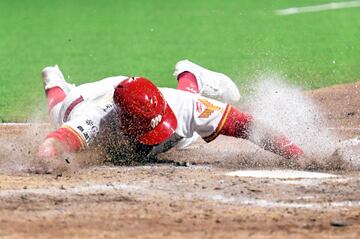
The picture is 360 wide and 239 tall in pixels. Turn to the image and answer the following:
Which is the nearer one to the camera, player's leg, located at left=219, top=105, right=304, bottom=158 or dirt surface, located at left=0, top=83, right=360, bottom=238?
dirt surface, located at left=0, top=83, right=360, bottom=238

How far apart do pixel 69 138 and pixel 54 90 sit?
165 cm

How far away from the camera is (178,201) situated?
618 centimetres

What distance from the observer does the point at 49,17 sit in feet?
69.7

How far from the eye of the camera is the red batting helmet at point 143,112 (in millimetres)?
7297

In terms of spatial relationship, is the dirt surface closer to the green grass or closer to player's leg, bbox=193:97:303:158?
player's leg, bbox=193:97:303:158

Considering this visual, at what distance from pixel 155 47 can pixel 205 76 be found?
7749 millimetres

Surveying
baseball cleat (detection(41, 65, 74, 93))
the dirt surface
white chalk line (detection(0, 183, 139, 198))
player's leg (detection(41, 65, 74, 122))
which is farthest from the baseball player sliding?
baseball cleat (detection(41, 65, 74, 93))

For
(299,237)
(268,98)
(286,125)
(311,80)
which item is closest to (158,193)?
(299,237)

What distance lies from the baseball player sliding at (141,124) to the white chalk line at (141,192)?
2.37 feet

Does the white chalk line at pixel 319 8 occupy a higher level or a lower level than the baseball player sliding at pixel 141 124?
higher

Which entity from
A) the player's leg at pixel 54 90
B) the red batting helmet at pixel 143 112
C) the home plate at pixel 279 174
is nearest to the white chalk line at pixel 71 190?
the red batting helmet at pixel 143 112

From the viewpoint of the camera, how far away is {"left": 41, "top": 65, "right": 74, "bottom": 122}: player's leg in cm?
872

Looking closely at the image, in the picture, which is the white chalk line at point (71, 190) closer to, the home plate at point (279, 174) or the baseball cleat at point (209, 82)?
the home plate at point (279, 174)

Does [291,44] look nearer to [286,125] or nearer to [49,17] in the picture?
[49,17]
